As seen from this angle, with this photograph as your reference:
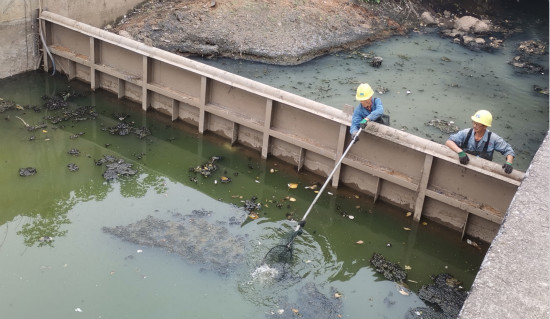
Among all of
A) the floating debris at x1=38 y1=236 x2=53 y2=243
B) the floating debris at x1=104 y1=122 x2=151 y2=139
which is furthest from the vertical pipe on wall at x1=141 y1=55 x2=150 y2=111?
the floating debris at x1=38 y1=236 x2=53 y2=243

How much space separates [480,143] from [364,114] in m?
2.05

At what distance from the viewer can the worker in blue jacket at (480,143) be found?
923cm

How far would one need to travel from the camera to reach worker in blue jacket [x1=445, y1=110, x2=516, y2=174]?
923 cm

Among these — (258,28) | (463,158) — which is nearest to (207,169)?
(463,158)

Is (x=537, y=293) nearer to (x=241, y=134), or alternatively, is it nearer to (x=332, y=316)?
(x=332, y=316)

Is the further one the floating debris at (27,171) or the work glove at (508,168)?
the floating debris at (27,171)

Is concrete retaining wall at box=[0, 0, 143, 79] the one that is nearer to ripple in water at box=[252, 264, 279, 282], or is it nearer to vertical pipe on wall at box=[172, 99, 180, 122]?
vertical pipe on wall at box=[172, 99, 180, 122]

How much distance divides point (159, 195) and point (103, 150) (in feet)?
6.93

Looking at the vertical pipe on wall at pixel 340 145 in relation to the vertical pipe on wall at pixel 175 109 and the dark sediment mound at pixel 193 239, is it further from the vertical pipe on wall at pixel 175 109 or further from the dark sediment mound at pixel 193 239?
the vertical pipe on wall at pixel 175 109

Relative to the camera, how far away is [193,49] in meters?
17.4

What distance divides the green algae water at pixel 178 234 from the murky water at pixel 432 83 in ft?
13.5

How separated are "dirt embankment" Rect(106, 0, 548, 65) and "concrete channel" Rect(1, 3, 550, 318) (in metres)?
2.67

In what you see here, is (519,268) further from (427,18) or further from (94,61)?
(427,18)

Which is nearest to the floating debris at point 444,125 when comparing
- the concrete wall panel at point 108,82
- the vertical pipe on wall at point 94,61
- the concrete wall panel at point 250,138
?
the concrete wall panel at point 250,138
